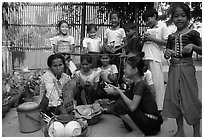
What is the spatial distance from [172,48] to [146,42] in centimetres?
79

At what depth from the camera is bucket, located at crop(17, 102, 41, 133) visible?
2.77m

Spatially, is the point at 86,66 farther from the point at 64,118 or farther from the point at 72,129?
the point at 72,129

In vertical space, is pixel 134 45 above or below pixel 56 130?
above

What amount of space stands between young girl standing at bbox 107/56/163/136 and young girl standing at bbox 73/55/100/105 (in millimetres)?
937

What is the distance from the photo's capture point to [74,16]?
651cm

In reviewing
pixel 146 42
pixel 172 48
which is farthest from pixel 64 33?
pixel 172 48

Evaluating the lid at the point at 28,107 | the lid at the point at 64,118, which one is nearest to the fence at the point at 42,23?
the lid at the point at 28,107

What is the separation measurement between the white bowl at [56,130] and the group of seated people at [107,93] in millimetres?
503

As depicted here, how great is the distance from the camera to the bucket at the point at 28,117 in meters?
2.77

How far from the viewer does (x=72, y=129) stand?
8.26 feet

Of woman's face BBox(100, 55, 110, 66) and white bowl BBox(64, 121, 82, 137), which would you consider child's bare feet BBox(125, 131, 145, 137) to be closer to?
white bowl BBox(64, 121, 82, 137)

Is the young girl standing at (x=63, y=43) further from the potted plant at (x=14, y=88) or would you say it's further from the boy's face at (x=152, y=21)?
the boy's face at (x=152, y=21)

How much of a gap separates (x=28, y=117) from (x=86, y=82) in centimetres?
108

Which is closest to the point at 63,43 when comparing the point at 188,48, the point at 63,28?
the point at 63,28
